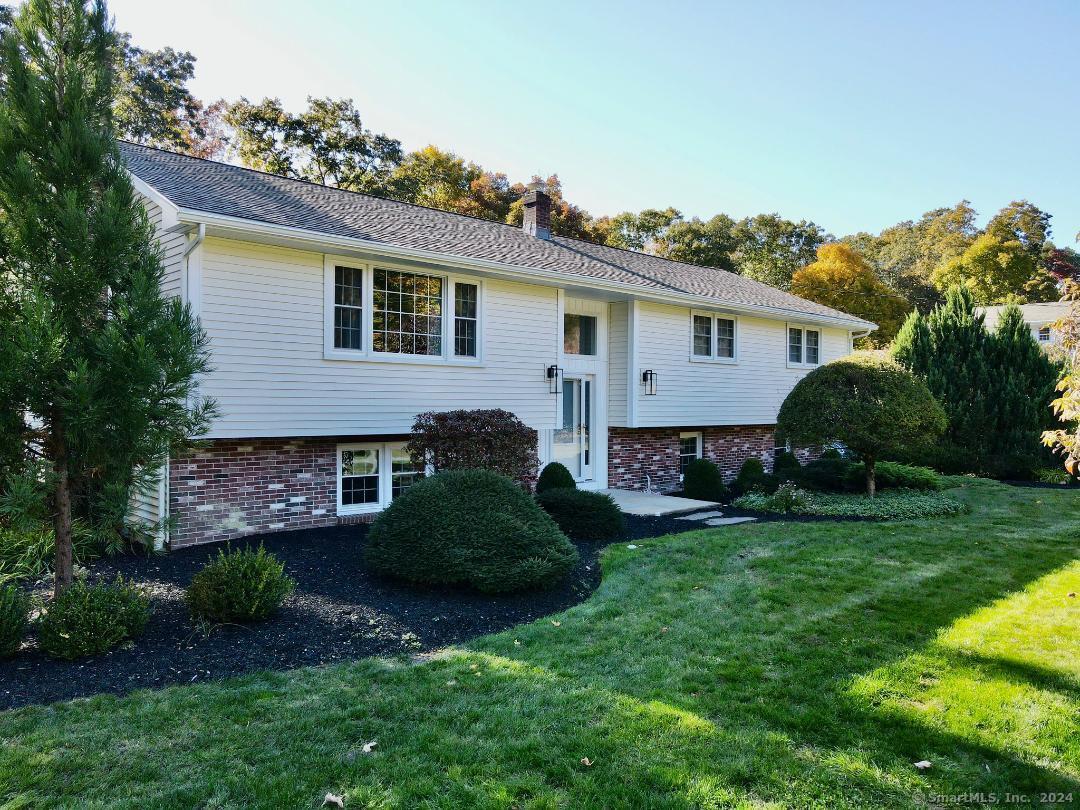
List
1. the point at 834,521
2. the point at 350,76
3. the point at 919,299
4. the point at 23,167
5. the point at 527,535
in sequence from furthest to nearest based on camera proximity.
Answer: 1. the point at 919,299
2. the point at 350,76
3. the point at 834,521
4. the point at 527,535
5. the point at 23,167

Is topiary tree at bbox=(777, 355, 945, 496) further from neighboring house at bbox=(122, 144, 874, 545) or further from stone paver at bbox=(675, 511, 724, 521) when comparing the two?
neighboring house at bbox=(122, 144, 874, 545)

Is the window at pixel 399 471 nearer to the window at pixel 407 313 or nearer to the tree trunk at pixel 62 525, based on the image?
the window at pixel 407 313

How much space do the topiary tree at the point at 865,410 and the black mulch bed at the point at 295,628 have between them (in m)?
6.45

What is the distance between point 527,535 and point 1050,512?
9513 millimetres

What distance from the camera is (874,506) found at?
1128cm

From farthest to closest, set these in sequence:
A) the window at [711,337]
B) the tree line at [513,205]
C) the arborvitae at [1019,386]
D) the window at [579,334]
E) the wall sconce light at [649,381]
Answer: the tree line at [513,205]
the arborvitae at [1019,386]
the window at [711,337]
the wall sconce light at [649,381]
the window at [579,334]

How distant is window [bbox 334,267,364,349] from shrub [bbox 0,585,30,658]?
530cm

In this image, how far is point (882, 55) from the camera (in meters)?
12.4

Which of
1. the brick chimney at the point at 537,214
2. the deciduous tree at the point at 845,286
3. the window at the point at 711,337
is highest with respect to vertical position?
the deciduous tree at the point at 845,286

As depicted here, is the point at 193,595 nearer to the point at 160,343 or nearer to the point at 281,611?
the point at 281,611

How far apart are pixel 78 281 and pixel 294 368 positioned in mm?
4198

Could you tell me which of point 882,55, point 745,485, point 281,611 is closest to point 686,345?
point 745,485

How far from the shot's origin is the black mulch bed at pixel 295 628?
4.31 meters

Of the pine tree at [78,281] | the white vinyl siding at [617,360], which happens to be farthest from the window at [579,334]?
the pine tree at [78,281]
